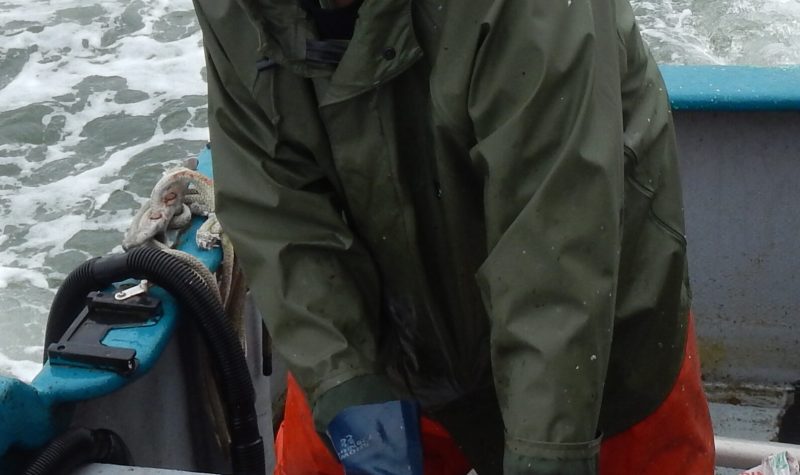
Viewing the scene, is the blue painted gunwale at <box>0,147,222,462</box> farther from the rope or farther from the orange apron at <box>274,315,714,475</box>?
the orange apron at <box>274,315,714,475</box>

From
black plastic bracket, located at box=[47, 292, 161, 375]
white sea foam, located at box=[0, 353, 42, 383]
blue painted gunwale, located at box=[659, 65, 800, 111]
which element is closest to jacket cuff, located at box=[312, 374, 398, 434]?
black plastic bracket, located at box=[47, 292, 161, 375]

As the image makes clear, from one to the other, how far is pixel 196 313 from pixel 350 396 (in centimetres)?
79

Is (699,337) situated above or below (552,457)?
below

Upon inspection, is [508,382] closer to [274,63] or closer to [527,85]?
[527,85]

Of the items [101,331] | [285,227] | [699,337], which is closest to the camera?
[285,227]

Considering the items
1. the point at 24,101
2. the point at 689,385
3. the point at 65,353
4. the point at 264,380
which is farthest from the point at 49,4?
the point at 689,385

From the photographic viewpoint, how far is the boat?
2.27 meters

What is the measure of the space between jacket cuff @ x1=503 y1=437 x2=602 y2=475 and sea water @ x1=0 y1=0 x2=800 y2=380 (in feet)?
12.8

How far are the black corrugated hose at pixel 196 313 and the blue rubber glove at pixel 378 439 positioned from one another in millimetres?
770

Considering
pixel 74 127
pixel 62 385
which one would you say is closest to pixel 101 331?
pixel 62 385

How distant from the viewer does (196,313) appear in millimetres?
2514

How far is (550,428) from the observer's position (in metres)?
1.54

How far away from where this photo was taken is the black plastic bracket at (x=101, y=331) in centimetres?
228

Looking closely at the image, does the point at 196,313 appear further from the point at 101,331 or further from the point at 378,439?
the point at 378,439
